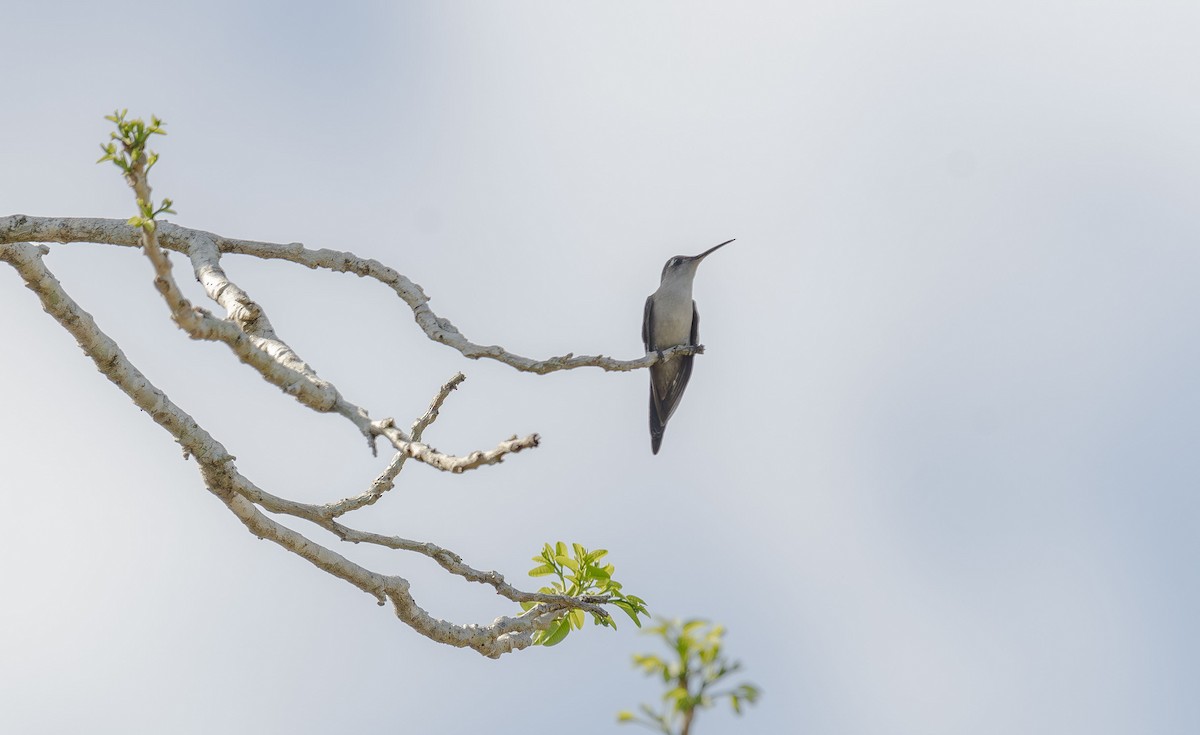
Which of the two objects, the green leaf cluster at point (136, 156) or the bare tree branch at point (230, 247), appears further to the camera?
the bare tree branch at point (230, 247)

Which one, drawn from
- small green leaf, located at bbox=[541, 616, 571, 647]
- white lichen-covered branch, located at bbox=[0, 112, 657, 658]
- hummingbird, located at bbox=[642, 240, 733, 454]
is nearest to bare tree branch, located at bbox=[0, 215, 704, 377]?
white lichen-covered branch, located at bbox=[0, 112, 657, 658]

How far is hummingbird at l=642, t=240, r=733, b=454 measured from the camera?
45.2ft

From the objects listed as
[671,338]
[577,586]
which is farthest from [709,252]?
[577,586]

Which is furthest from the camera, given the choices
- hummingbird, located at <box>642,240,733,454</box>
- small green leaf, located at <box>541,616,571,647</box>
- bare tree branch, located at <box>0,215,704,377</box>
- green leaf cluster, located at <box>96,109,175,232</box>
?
hummingbird, located at <box>642,240,733,454</box>

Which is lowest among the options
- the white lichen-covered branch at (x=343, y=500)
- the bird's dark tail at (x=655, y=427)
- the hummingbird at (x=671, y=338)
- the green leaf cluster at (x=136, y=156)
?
the green leaf cluster at (x=136, y=156)

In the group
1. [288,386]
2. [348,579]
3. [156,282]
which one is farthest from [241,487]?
[156,282]

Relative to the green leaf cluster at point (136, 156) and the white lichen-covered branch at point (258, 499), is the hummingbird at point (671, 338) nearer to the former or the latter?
the white lichen-covered branch at point (258, 499)

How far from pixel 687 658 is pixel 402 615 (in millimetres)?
4342

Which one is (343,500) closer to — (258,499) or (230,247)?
(258,499)

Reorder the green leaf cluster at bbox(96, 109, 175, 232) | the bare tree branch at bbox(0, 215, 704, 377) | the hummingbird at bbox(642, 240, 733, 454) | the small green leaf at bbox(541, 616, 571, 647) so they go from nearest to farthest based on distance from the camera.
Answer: the green leaf cluster at bbox(96, 109, 175, 232) < the bare tree branch at bbox(0, 215, 704, 377) < the small green leaf at bbox(541, 616, 571, 647) < the hummingbird at bbox(642, 240, 733, 454)

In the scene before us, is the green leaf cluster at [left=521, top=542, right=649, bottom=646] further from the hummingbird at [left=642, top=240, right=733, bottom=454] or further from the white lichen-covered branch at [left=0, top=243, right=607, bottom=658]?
the hummingbird at [left=642, top=240, right=733, bottom=454]

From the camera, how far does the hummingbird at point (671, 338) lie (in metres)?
13.8

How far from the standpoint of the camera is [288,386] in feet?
14.3

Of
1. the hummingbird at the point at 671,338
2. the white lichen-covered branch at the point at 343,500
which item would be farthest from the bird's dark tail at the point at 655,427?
the white lichen-covered branch at the point at 343,500
